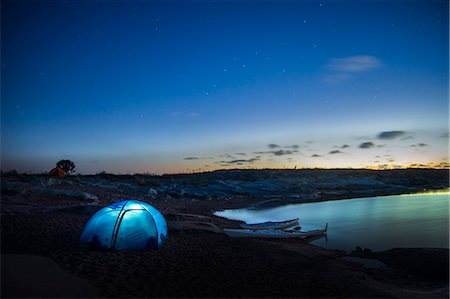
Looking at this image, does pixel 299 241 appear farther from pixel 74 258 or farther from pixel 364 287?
pixel 74 258

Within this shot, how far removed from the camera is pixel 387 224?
2314 centimetres

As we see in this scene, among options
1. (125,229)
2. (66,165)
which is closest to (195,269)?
(125,229)

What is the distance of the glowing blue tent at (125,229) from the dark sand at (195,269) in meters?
0.43

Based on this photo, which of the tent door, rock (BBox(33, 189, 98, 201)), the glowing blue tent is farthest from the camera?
rock (BBox(33, 189, 98, 201))

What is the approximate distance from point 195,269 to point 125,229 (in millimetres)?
3373

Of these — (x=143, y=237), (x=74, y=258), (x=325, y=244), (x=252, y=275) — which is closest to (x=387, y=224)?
(x=325, y=244)

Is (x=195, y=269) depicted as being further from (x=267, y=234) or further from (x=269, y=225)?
(x=269, y=225)

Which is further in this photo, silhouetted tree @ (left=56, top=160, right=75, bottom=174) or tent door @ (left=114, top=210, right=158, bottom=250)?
silhouetted tree @ (left=56, top=160, right=75, bottom=174)

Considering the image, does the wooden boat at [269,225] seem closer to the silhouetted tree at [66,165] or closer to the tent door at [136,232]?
the tent door at [136,232]

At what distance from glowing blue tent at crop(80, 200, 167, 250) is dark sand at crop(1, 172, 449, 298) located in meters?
0.43

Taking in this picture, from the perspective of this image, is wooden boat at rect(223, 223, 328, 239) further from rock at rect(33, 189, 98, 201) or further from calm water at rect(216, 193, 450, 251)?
rock at rect(33, 189, 98, 201)

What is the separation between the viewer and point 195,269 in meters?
9.08

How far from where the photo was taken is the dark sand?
24.3ft

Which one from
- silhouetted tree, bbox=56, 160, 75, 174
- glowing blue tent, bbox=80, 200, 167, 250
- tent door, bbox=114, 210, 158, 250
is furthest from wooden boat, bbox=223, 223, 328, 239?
silhouetted tree, bbox=56, 160, 75, 174
